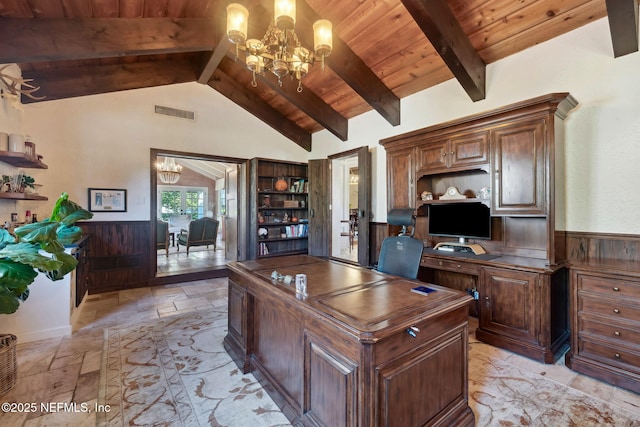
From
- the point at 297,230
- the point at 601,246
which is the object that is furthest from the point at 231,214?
the point at 601,246

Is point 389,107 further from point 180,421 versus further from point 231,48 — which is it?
point 180,421

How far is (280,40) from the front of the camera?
242 centimetres

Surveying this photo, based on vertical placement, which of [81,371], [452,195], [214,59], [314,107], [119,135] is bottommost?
[81,371]

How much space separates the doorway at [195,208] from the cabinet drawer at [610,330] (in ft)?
16.5

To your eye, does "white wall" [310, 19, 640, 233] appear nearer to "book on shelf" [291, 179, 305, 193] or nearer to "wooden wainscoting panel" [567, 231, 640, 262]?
"wooden wainscoting panel" [567, 231, 640, 262]

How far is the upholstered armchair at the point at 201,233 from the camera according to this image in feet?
22.6

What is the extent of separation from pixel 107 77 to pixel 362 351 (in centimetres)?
512

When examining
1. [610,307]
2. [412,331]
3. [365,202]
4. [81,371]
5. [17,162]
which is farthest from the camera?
[365,202]

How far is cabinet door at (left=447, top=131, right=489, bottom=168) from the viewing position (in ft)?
9.55

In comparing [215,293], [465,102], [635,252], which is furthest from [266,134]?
[635,252]

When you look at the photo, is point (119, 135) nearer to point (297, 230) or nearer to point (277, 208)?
point (277, 208)

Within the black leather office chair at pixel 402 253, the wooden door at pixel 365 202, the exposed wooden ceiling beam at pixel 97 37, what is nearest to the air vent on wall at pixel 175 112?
the exposed wooden ceiling beam at pixel 97 37

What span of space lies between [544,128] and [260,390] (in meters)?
3.16

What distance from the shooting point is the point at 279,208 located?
578 centimetres
